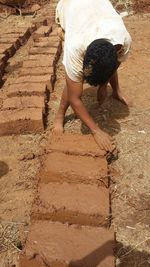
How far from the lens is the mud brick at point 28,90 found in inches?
185

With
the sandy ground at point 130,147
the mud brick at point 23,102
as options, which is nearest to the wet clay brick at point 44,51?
the sandy ground at point 130,147

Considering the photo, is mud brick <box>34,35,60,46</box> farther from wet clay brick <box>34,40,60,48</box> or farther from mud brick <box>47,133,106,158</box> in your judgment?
mud brick <box>47,133,106,158</box>

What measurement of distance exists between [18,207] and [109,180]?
0.81 meters

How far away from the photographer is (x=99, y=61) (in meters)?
2.88

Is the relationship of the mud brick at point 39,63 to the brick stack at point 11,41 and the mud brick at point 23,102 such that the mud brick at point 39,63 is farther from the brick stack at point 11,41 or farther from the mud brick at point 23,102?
the mud brick at point 23,102

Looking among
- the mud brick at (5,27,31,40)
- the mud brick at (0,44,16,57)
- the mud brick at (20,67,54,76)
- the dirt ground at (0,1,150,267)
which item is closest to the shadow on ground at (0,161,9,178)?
the dirt ground at (0,1,150,267)

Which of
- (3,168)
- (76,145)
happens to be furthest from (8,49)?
(76,145)

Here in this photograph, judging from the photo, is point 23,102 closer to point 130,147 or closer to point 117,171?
point 130,147

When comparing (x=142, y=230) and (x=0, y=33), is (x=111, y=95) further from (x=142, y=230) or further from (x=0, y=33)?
(x=0, y=33)

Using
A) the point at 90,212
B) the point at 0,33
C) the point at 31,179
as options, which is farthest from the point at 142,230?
the point at 0,33

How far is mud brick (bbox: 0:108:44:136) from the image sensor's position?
4156 millimetres

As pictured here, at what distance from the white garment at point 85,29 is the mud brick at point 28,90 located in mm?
1264

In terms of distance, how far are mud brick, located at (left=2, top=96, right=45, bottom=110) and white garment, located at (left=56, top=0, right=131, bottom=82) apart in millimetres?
1012

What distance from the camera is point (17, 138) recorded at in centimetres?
421
